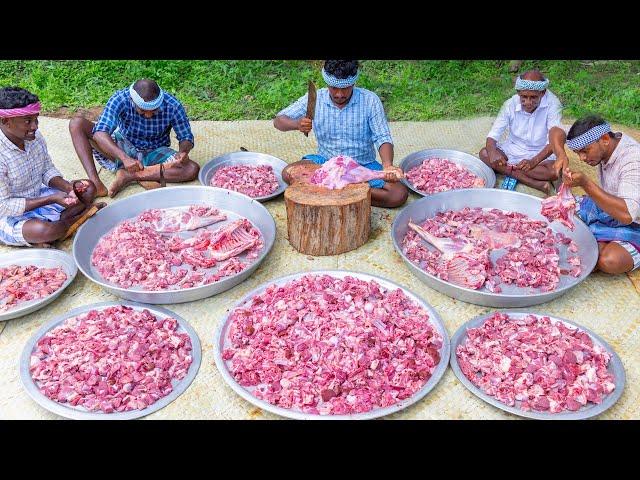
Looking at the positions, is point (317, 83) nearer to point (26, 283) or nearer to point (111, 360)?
point (26, 283)

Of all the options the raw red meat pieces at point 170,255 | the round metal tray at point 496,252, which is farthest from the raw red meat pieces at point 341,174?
the raw red meat pieces at point 170,255

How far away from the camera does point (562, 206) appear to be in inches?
162

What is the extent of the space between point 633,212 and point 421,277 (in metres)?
1.55

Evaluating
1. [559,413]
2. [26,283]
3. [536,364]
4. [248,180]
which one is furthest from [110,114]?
[559,413]

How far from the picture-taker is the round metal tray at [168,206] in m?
3.98

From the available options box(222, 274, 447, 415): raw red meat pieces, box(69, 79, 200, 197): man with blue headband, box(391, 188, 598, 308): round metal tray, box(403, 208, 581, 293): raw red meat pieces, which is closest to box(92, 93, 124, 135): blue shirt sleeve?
box(69, 79, 200, 197): man with blue headband

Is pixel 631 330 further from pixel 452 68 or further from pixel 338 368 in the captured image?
pixel 452 68

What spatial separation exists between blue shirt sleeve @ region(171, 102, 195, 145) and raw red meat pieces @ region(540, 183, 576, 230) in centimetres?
341

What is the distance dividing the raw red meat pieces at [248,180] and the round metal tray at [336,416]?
4.90ft

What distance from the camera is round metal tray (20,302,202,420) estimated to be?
3.21 meters

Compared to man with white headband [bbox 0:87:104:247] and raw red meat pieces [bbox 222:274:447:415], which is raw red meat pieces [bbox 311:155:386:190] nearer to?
raw red meat pieces [bbox 222:274:447:415]

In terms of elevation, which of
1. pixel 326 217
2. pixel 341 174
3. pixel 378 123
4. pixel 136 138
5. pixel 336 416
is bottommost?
pixel 336 416

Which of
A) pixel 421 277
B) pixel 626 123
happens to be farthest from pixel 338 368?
pixel 626 123

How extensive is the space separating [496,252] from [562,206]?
628 mm
